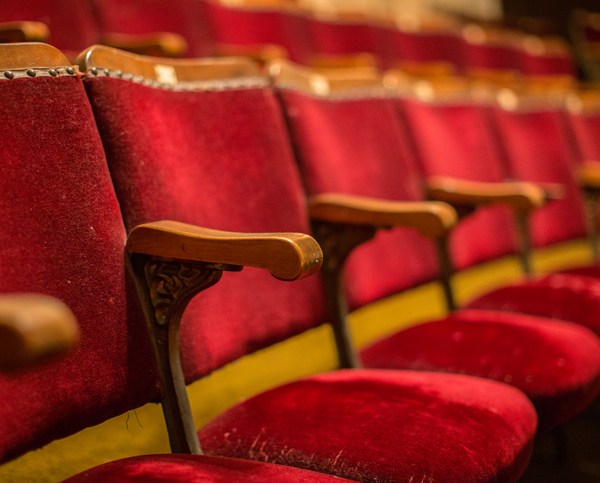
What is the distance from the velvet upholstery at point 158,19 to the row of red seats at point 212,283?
1.32ft

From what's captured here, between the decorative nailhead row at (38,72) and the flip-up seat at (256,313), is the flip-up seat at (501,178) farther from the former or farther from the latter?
the decorative nailhead row at (38,72)

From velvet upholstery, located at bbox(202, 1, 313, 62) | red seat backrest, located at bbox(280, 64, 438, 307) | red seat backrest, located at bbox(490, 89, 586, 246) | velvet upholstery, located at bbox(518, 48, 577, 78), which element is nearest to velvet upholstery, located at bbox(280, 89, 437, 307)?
red seat backrest, located at bbox(280, 64, 438, 307)

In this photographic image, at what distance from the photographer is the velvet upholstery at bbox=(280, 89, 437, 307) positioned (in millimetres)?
490

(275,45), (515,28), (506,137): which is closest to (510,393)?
(506,137)

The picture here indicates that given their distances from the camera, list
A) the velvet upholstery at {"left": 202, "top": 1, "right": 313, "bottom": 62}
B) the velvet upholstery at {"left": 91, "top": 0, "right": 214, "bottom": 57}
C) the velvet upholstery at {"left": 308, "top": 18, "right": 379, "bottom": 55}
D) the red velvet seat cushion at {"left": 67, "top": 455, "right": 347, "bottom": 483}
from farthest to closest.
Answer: the velvet upholstery at {"left": 308, "top": 18, "right": 379, "bottom": 55}, the velvet upholstery at {"left": 202, "top": 1, "right": 313, "bottom": 62}, the velvet upholstery at {"left": 91, "top": 0, "right": 214, "bottom": 57}, the red velvet seat cushion at {"left": 67, "top": 455, "right": 347, "bottom": 483}

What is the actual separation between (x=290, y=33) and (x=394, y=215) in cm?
82

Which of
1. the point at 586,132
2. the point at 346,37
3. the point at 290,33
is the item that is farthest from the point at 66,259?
the point at 346,37

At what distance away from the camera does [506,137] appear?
0.79 m

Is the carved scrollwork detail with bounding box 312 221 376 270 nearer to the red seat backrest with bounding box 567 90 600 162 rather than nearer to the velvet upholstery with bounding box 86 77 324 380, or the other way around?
the velvet upholstery with bounding box 86 77 324 380

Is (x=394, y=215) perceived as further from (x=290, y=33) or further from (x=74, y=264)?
(x=290, y=33)

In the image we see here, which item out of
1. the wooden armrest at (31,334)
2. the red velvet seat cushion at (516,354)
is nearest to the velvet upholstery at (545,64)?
the red velvet seat cushion at (516,354)

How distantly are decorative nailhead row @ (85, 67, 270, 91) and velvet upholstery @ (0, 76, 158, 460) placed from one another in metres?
0.02

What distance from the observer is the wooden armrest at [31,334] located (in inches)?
6.2

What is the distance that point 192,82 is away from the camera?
0.41 meters
